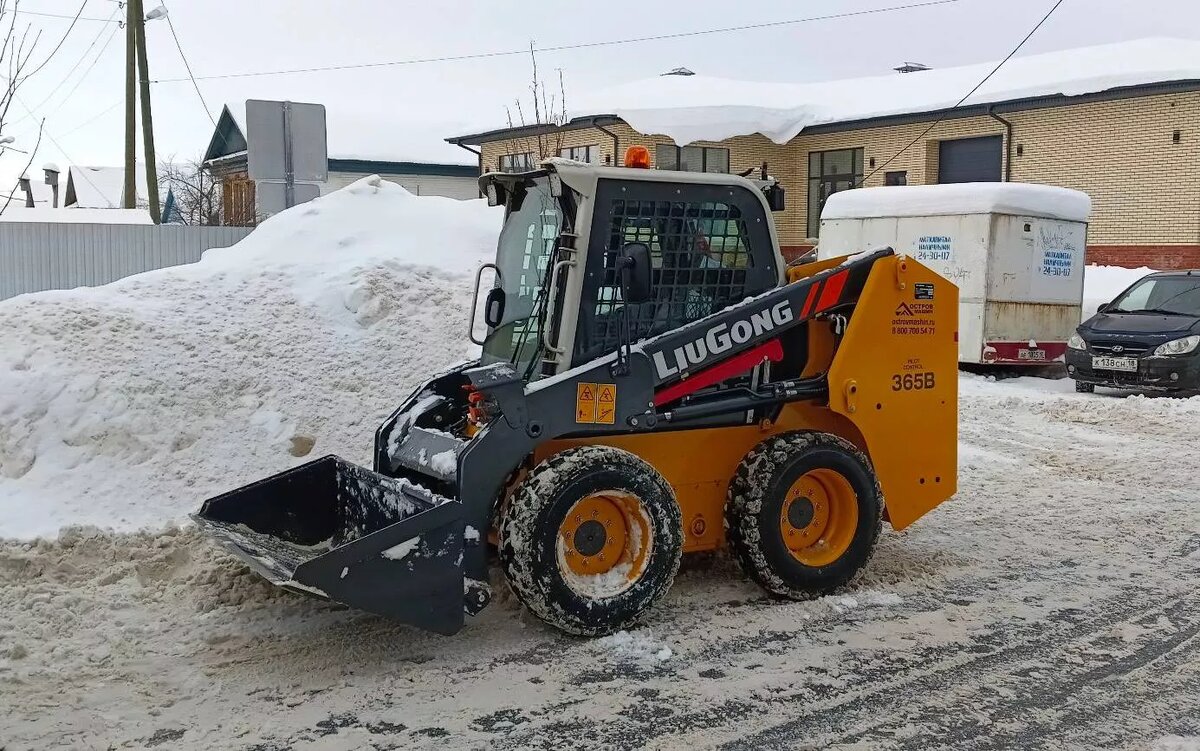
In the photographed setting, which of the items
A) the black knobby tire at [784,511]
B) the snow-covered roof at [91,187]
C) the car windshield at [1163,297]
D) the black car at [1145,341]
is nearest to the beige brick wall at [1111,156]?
the car windshield at [1163,297]

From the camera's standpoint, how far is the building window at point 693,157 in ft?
A: 92.4

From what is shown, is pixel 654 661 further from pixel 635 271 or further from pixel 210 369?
pixel 210 369

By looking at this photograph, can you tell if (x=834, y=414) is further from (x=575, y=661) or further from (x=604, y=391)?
(x=575, y=661)

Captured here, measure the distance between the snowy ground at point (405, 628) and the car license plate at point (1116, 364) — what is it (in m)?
2.85

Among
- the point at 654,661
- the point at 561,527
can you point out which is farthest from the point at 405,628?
the point at 654,661

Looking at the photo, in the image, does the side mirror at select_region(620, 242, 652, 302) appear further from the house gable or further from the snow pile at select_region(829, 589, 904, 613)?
the house gable

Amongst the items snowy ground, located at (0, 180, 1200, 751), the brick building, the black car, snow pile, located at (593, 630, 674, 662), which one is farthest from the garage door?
snow pile, located at (593, 630, 674, 662)

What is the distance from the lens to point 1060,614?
19.6 feet

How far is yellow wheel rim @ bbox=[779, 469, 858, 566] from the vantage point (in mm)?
6211

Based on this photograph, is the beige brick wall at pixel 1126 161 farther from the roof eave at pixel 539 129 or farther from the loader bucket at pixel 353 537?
the loader bucket at pixel 353 537

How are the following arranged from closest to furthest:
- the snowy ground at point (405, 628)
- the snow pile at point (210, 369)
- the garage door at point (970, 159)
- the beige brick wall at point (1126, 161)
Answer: the snowy ground at point (405, 628) < the snow pile at point (210, 369) < the beige brick wall at point (1126, 161) < the garage door at point (970, 159)

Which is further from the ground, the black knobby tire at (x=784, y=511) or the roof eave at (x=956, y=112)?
the roof eave at (x=956, y=112)

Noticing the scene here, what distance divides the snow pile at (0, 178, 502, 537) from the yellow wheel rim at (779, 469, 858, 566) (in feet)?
13.4

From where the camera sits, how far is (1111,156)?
73.8 ft
